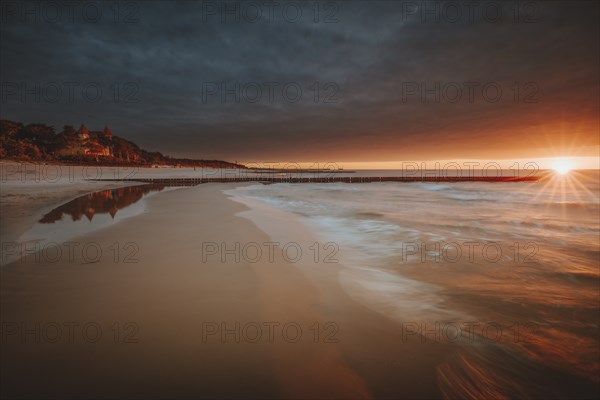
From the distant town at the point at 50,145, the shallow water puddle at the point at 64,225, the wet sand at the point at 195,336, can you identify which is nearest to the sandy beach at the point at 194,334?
the wet sand at the point at 195,336

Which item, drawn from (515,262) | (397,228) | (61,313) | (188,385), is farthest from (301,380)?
(397,228)

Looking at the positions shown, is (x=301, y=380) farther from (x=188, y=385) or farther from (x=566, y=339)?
(x=566, y=339)

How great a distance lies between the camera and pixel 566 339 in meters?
3.34

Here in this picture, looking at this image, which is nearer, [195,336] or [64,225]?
[195,336]

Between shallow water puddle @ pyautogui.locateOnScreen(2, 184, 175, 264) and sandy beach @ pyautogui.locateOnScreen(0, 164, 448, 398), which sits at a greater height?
shallow water puddle @ pyautogui.locateOnScreen(2, 184, 175, 264)

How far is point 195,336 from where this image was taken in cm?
323

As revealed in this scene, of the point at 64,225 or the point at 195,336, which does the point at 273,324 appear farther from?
the point at 64,225

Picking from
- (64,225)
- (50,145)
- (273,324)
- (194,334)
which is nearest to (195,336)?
(194,334)

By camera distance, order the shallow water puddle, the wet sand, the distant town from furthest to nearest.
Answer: the distant town
the shallow water puddle
the wet sand

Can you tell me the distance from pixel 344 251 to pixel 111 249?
18.9 feet

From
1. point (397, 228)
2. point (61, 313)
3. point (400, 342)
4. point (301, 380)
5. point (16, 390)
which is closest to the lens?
point (16, 390)

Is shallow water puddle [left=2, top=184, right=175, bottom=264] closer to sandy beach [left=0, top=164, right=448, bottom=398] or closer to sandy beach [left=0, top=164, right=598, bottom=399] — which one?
sandy beach [left=0, top=164, right=598, bottom=399]

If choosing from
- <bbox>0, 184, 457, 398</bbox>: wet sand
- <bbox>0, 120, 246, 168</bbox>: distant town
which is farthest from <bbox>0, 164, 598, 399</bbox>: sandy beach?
<bbox>0, 120, 246, 168</bbox>: distant town

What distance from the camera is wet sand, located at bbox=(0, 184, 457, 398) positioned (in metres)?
2.52
